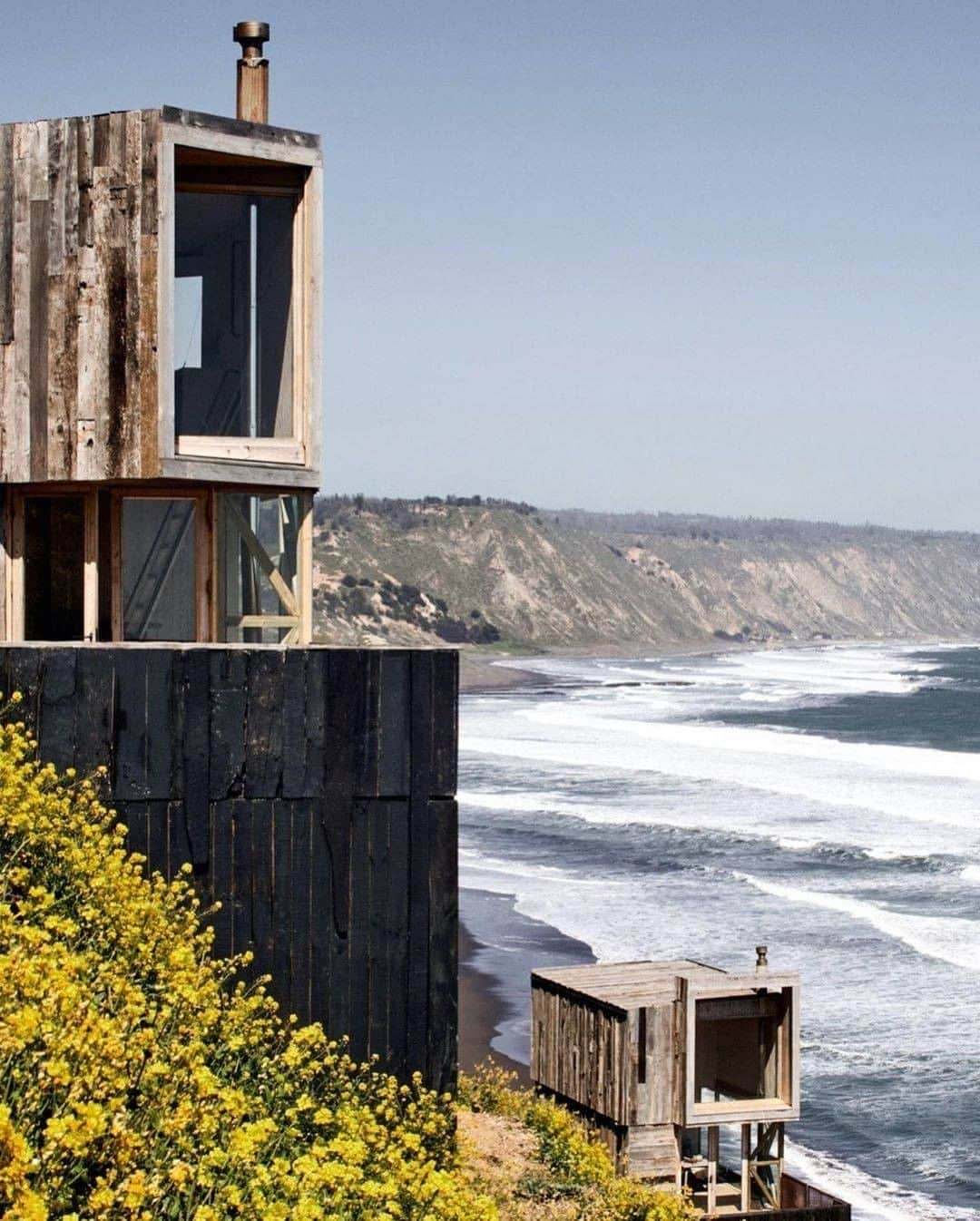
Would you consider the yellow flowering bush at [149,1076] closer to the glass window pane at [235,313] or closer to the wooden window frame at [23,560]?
the wooden window frame at [23,560]

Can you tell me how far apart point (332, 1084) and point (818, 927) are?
2098 cm

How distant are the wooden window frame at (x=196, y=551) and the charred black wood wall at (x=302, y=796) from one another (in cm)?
156

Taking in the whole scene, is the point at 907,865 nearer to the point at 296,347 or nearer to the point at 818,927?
the point at 818,927

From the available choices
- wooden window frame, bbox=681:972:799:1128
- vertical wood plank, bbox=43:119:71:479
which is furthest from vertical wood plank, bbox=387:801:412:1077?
wooden window frame, bbox=681:972:799:1128

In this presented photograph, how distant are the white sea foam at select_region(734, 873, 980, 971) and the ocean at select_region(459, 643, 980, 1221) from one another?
0.23 ft

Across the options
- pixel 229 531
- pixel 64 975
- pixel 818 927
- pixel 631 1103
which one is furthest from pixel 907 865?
pixel 64 975

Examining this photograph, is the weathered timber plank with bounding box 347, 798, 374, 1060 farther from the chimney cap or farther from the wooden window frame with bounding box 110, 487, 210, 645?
the chimney cap

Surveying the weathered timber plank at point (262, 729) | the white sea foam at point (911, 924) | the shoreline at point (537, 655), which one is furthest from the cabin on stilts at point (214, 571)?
the shoreline at point (537, 655)

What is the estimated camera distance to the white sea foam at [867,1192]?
17719 millimetres

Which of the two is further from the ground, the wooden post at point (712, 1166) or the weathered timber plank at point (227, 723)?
the weathered timber plank at point (227, 723)

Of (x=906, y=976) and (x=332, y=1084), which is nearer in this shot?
(x=332, y=1084)

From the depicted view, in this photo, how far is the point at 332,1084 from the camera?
10305mm

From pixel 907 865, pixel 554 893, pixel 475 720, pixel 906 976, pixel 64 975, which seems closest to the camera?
pixel 64 975

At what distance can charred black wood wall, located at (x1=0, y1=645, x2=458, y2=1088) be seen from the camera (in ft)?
34.0
